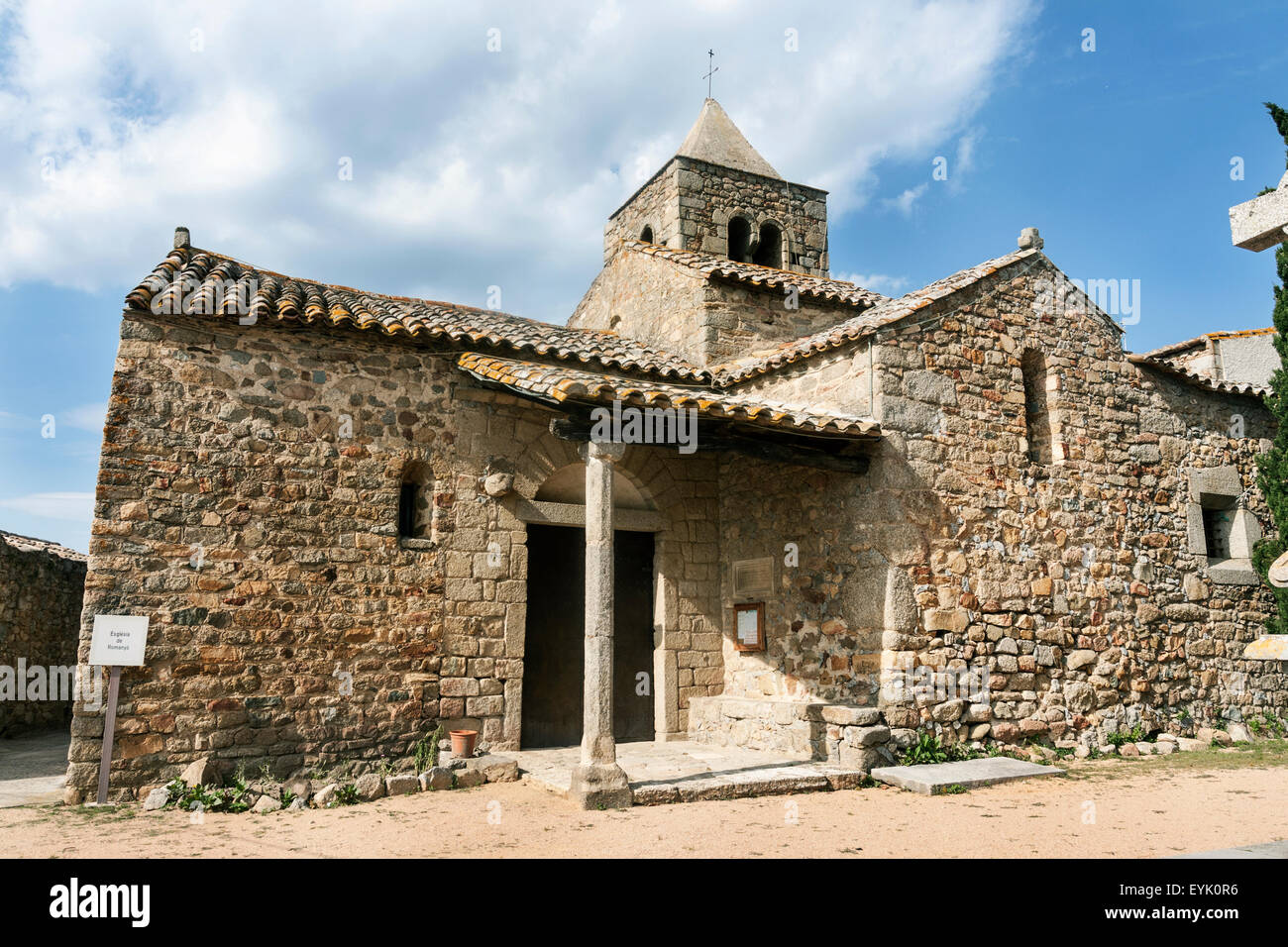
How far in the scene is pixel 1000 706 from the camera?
27.3 ft

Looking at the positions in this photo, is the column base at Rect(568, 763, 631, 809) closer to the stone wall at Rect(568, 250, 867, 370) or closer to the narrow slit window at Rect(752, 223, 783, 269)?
the stone wall at Rect(568, 250, 867, 370)

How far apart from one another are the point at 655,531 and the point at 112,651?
5.22 m

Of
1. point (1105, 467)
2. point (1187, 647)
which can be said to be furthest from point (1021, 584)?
point (1187, 647)

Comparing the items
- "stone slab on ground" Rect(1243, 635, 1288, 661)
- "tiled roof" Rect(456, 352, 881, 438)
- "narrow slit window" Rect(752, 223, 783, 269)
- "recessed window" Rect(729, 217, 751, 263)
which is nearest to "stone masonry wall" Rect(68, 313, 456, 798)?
"tiled roof" Rect(456, 352, 881, 438)

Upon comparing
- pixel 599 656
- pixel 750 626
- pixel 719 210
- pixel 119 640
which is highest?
pixel 719 210

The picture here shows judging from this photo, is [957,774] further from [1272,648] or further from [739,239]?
[739,239]

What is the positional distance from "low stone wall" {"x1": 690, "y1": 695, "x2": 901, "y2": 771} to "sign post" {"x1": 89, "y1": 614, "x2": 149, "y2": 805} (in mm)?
5351

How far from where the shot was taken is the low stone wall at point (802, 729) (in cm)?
757

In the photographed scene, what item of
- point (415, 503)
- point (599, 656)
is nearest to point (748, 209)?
point (415, 503)

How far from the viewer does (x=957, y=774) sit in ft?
23.9

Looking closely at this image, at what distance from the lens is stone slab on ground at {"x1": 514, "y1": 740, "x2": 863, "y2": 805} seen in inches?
265

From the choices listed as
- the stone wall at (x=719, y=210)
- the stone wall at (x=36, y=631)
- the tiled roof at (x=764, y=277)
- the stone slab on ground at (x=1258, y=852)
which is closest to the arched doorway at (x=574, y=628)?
the tiled roof at (x=764, y=277)

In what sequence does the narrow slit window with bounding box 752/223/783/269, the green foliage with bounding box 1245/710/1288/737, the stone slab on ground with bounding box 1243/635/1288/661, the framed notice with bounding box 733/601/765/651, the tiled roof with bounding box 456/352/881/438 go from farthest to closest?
the narrow slit window with bounding box 752/223/783/269
the green foliage with bounding box 1245/710/1288/737
the framed notice with bounding box 733/601/765/651
the tiled roof with bounding box 456/352/881/438
the stone slab on ground with bounding box 1243/635/1288/661
